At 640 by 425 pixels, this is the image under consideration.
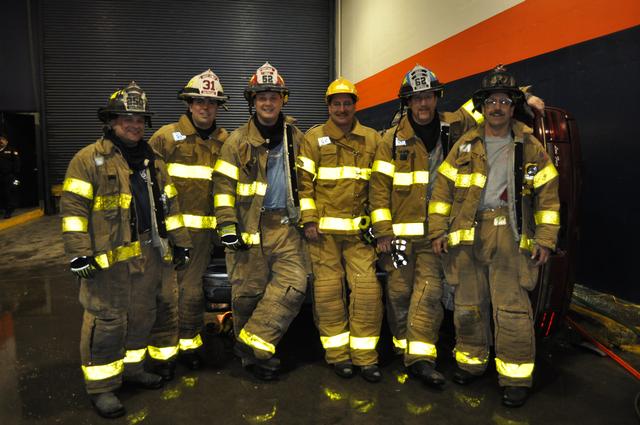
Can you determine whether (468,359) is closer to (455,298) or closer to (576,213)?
(455,298)

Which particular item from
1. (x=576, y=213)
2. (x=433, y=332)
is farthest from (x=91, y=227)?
(x=576, y=213)

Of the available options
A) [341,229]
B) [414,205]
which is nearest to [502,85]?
[414,205]

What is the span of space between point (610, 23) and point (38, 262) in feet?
24.2

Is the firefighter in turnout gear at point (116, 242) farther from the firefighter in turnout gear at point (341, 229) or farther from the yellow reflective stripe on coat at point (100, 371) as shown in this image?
the firefighter in turnout gear at point (341, 229)

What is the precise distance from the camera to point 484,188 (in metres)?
2.85

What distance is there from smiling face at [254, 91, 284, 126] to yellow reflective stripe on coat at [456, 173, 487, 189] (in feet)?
4.25

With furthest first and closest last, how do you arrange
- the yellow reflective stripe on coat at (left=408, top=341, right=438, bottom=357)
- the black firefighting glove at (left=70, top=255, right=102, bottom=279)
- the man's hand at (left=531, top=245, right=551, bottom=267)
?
the yellow reflective stripe on coat at (left=408, top=341, right=438, bottom=357) < the man's hand at (left=531, top=245, right=551, bottom=267) < the black firefighting glove at (left=70, top=255, right=102, bottom=279)

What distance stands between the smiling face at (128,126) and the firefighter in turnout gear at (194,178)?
47cm

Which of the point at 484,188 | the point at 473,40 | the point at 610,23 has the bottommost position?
the point at 484,188

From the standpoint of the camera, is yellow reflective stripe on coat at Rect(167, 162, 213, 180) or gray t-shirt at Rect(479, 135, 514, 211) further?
yellow reflective stripe on coat at Rect(167, 162, 213, 180)

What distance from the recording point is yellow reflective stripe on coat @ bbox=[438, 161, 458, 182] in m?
2.89

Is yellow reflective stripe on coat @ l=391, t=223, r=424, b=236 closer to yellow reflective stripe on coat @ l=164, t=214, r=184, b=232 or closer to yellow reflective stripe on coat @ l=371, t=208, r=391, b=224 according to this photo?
yellow reflective stripe on coat @ l=371, t=208, r=391, b=224

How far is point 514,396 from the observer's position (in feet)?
8.70

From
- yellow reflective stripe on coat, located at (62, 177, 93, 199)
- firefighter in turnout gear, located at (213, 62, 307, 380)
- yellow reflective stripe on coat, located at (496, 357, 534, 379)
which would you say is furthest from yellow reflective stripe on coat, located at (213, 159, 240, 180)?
yellow reflective stripe on coat, located at (496, 357, 534, 379)
